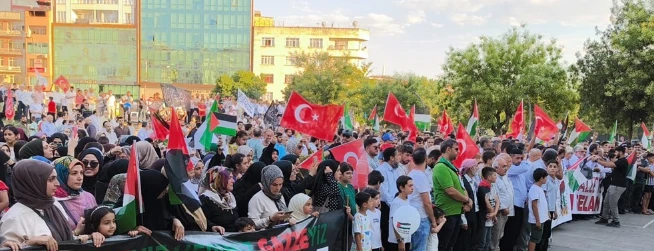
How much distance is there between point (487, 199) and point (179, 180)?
4.91 metres

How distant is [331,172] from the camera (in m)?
7.12

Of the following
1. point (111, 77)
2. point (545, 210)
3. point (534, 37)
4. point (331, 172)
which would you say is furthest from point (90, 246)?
point (111, 77)

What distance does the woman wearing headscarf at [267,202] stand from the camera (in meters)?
5.96

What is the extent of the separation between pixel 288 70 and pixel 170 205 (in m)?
88.8

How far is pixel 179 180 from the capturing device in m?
5.04

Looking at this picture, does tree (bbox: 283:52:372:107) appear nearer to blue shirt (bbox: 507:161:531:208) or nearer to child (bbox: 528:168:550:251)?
blue shirt (bbox: 507:161:531:208)

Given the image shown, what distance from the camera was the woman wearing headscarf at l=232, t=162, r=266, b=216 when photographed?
6504 millimetres

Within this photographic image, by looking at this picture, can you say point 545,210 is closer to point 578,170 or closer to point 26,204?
point 578,170

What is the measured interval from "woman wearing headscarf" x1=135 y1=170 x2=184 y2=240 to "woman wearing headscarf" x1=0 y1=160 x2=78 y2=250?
2.96 feet

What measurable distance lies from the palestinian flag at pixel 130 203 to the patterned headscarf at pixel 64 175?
2.41 ft

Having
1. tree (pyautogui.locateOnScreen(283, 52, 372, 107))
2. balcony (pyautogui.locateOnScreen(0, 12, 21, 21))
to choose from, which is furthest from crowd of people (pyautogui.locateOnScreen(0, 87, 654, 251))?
balcony (pyautogui.locateOnScreen(0, 12, 21, 21))

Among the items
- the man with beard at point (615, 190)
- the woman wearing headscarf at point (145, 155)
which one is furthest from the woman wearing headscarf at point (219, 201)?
the man with beard at point (615, 190)

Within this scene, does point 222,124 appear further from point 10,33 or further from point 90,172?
point 10,33

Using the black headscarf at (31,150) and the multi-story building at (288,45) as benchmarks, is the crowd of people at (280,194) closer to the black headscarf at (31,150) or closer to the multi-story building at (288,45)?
the black headscarf at (31,150)
